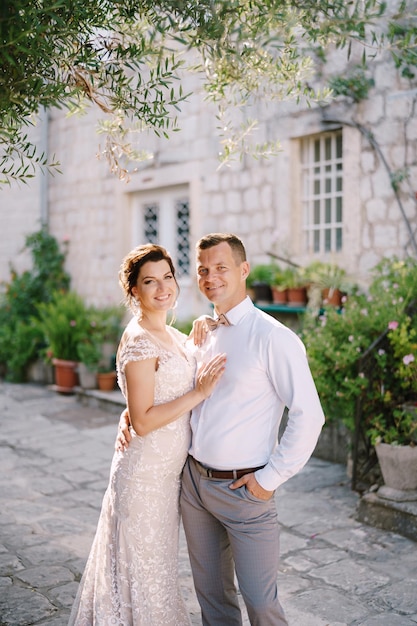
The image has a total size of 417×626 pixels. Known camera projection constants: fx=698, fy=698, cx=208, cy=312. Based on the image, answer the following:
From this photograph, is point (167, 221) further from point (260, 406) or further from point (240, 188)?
point (260, 406)

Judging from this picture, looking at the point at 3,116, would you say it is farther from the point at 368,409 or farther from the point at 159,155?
the point at 159,155

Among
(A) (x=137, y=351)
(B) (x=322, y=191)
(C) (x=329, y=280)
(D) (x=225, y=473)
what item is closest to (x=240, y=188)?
(B) (x=322, y=191)

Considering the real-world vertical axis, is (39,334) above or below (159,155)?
below

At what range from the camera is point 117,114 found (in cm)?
324

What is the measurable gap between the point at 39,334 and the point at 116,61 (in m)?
8.37

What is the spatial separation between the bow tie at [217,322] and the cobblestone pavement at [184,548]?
157 centimetres

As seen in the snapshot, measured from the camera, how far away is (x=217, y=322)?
2898mm

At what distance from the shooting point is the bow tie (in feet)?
9.35

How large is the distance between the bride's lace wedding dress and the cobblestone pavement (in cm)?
71

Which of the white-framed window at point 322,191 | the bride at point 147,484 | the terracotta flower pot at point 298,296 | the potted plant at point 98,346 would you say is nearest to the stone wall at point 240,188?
the white-framed window at point 322,191

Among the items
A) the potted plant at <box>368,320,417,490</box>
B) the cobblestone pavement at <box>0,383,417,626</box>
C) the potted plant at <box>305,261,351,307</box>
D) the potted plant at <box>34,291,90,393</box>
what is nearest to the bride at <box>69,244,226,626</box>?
the cobblestone pavement at <box>0,383,417,626</box>

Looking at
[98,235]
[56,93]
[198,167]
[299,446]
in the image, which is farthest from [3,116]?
[98,235]

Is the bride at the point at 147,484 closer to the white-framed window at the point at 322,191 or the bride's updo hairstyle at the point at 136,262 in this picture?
the bride's updo hairstyle at the point at 136,262

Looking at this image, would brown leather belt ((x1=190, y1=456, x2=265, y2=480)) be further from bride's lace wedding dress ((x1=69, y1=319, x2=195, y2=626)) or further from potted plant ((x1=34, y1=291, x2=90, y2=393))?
potted plant ((x1=34, y1=291, x2=90, y2=393))
